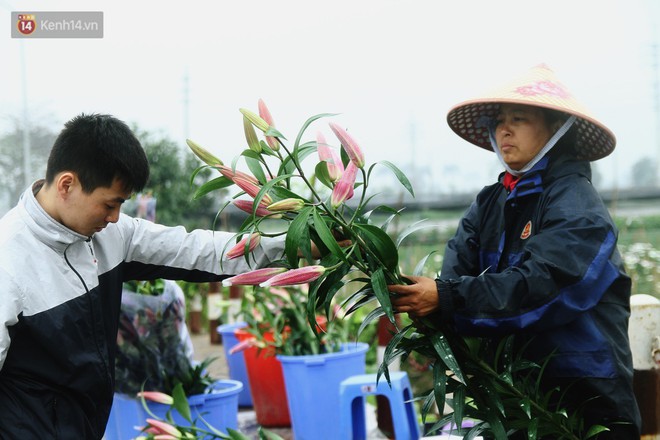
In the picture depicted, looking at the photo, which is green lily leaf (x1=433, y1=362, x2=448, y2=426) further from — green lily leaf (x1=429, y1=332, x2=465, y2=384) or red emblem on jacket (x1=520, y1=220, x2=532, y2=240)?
red emblem on jacket (x1=520, y1=220, x2=532, y2=240)

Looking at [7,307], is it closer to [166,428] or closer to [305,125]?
[305,125]

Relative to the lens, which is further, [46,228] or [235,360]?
[235,360]

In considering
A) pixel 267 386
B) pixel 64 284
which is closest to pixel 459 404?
pixel 64 284

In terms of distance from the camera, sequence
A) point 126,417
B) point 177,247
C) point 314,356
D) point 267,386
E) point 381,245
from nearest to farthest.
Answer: point 381,245
point 177,247
point 126,417
point 314,356
point 267,386

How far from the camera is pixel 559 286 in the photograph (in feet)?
6.25

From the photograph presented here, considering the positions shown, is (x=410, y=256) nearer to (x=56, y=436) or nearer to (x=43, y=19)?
(x=43, y=19)

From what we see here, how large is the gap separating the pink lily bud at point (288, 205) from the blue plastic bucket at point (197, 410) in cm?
189

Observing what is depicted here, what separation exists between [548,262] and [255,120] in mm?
779

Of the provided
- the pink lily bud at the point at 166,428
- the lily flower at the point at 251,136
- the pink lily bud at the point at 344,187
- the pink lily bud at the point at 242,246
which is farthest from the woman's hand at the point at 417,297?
the pink lily bud at the point at 166,428

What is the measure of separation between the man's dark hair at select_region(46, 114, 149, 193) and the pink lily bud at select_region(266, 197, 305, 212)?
585 mm

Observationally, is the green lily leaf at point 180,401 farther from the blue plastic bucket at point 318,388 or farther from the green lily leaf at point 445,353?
the green lily leaf at point 445,353

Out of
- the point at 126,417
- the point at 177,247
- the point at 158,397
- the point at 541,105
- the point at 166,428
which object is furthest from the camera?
the point at 126,417

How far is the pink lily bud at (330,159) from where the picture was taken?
1864 millimetres

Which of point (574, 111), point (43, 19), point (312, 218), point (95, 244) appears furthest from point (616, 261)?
point (43, 19)
